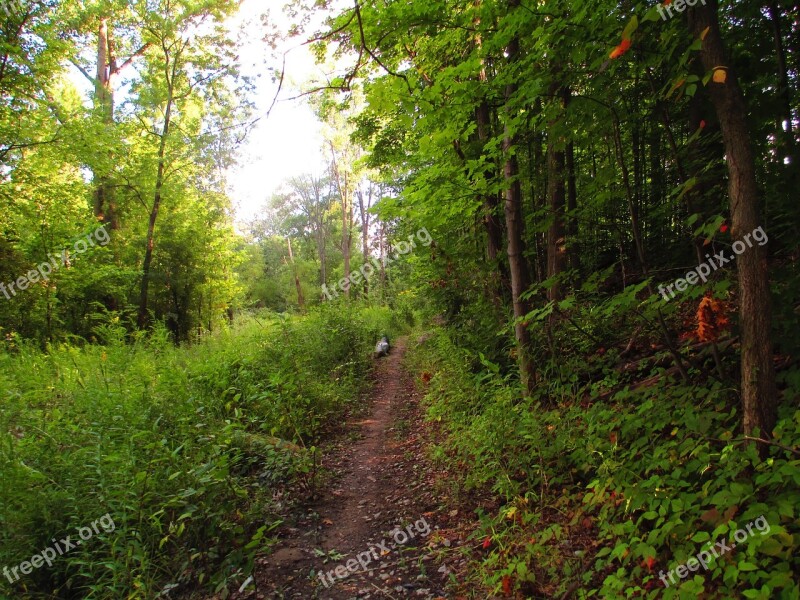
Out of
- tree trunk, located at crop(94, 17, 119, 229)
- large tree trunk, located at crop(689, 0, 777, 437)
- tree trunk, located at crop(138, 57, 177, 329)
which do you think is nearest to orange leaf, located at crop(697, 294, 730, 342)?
large tree trunk, located at crop(689, 0, 777, 437)

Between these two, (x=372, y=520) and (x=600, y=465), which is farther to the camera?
(x=372, y=520)

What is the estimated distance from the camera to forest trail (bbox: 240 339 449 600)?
3.29 m

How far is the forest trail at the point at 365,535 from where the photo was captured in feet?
10.8

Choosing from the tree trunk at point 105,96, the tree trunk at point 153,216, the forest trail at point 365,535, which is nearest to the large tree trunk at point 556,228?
the forest trail at point 365,535

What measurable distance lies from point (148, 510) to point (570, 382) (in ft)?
15.0

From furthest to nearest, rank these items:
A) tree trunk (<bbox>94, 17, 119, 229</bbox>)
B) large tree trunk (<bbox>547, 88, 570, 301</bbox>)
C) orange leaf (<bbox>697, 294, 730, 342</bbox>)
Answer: tree trunk (<bbox>94, 17, 119, 229</bbox>), large tree trunk (<bbox>547, 88, 570, 301</bbox>), orange leaf (<bbox>697, 294, 730, 342</bbox>)

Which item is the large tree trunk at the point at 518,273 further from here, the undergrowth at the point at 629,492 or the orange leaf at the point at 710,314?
the orange leaf at the point at 710,314

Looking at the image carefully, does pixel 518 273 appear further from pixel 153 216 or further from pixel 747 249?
pixel 153 216

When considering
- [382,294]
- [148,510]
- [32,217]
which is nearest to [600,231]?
[148,510]

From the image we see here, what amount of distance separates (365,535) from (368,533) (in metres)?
0.04

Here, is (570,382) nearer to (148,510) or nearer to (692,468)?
(692,468)

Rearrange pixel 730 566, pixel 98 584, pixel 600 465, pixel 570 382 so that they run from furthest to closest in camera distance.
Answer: pixel 570 382, pixel 600 465, pixel 98 584, pixel 730 566

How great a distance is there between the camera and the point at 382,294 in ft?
86.4

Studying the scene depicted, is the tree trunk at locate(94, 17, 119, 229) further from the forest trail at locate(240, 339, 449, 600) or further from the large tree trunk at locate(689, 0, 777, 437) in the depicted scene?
the large tree trunk at locate(689, 0, 777, 437)
